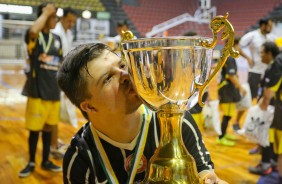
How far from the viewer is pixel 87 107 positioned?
30.3 inches

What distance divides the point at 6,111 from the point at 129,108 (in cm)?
474

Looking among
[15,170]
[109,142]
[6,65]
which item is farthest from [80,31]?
[109,142]

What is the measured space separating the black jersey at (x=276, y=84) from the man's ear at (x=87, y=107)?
5.83 ft

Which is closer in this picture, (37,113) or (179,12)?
(37,113)

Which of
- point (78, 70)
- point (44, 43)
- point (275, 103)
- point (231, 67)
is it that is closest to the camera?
point (78, 70)

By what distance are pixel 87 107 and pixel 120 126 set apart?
8 centimetres

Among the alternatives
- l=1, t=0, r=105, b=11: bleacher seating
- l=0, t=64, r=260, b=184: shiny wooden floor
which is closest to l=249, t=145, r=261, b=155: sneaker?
l=0, t=64, r=260, b=184: shiny wooden floor

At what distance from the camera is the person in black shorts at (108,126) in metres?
0.71

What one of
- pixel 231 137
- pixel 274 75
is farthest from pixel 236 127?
pixel 274 75

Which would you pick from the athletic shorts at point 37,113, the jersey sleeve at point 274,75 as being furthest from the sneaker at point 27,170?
the jersey sleeve at point 274,75

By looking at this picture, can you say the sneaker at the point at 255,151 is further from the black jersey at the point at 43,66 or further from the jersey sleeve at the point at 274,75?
the black jersey at the point at 43,66

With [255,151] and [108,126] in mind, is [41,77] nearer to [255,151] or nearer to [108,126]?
[108,126]

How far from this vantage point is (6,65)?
1348 centimetres

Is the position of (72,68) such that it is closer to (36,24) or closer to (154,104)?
(154,104)
